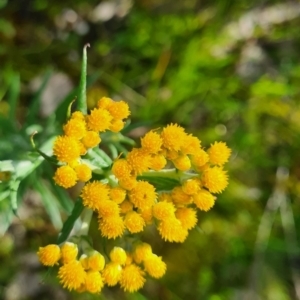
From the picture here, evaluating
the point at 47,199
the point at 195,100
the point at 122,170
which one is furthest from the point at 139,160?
the point at 195,100

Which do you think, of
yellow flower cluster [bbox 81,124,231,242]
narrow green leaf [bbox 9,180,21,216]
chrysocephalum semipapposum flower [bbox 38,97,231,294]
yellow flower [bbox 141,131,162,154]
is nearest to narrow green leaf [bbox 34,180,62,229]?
narrow green leaf [bbox 9,180,21,216]

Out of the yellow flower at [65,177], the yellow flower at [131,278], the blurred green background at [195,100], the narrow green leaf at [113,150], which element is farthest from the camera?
the blurred green background at [195,100]

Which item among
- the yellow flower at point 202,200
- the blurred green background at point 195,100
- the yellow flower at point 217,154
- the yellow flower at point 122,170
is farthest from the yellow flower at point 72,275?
the blurred green background at point 195,100

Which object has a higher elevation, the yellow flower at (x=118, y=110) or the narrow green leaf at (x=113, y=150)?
the yellow flower at (x=118, y=110)

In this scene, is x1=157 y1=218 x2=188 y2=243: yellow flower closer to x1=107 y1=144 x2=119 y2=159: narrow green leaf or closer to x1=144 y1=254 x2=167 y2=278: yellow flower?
x1=144 y1=254 x2=167 y2=278: yellow flower

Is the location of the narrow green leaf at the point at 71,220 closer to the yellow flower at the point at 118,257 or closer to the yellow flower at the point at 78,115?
the yellow flower at the point at 118,257

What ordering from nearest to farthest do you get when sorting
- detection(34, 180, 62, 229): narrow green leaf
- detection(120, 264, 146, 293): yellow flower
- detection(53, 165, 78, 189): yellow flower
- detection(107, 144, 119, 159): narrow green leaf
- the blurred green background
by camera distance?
detection(53, 165, 78, 189): yellow flower, detection(120, 264, 146, 293): yellow flower, detection(107, 144, 119, 159): narrow green leaf, detection(34, 180, 62, 229): narrow green leaf, the blurred green background

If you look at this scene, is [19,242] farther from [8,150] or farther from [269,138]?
[269,138]
